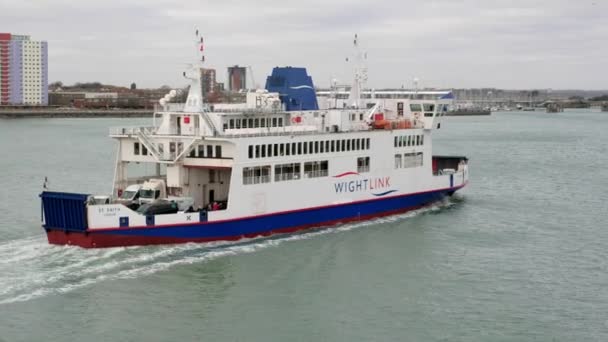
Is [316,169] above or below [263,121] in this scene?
below

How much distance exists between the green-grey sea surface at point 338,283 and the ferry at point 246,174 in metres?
0.63

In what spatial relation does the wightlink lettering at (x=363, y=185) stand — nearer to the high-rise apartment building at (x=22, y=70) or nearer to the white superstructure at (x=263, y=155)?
the white superstructure at (x=263, y=155)

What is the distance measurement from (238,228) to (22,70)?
135 metres

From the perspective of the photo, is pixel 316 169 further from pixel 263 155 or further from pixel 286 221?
pixel 263 155

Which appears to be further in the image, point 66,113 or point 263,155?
point 66,113

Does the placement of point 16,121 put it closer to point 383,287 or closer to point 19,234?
point 19,234

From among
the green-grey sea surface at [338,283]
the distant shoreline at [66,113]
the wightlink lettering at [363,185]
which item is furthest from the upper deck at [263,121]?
the distant shoreline at [66,113]

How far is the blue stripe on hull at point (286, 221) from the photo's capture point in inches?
969

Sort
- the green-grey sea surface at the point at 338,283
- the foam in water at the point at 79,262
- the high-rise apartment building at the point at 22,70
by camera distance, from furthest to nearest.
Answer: the high-rise apartment building at the point at 22,70 < the foam in water at the point at 79,262 < the green-grey sea surface at the point at 338,283

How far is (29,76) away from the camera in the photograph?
15188 centimetres

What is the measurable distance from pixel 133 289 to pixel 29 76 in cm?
14168

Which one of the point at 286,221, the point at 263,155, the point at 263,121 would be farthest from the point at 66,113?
the point at 263,155

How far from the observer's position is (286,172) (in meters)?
28.2

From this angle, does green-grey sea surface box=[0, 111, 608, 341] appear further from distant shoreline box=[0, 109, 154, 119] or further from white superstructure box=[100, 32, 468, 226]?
distant shoreline box=[0, 109, 154, 119]
